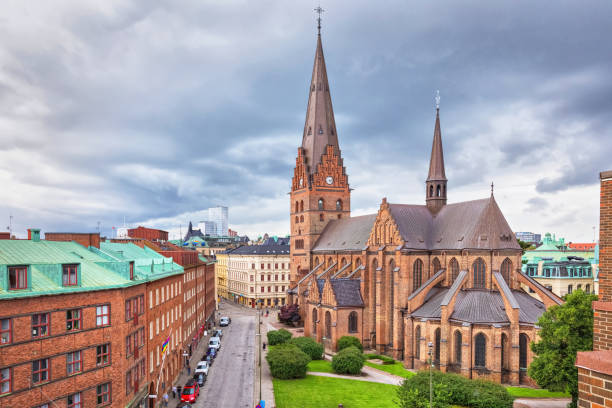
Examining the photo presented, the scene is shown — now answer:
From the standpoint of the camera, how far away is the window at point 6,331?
19797 mm

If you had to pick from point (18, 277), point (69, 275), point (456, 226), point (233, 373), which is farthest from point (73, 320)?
point (456, 226)

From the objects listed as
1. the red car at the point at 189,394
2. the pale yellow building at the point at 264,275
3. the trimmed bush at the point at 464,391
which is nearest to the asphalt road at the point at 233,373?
the red car at the point at 189,394

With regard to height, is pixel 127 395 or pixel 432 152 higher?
pixel 432 152

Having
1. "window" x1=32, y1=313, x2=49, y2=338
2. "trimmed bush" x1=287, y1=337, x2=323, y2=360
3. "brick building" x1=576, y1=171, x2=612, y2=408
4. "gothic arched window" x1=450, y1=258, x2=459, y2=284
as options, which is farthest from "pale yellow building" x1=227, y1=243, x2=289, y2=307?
"brick building" x1=576, y1=171, x2=612, y2=408

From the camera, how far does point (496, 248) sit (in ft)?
154

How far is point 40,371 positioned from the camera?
2145 centimetres

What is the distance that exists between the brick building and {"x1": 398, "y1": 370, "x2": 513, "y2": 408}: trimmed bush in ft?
57.2

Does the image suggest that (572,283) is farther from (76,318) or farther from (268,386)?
(76,318)

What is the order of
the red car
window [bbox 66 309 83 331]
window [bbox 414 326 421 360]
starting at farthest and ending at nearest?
window [bbox 414 326 421 360]
the red car
window [bbox 66 309 83 331]

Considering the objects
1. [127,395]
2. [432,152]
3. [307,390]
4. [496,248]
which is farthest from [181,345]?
[432,152]

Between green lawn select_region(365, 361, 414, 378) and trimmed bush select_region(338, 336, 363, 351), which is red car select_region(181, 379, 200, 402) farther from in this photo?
trimmed bush select_region(338, 336, 363, 351)

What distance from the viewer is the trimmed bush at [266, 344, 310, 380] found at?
4222 cm

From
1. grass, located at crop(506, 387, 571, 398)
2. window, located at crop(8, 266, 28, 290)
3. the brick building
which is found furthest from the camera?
grass, located at crop(506, 387, 571, 398)

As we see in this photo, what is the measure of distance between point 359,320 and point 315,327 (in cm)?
780
